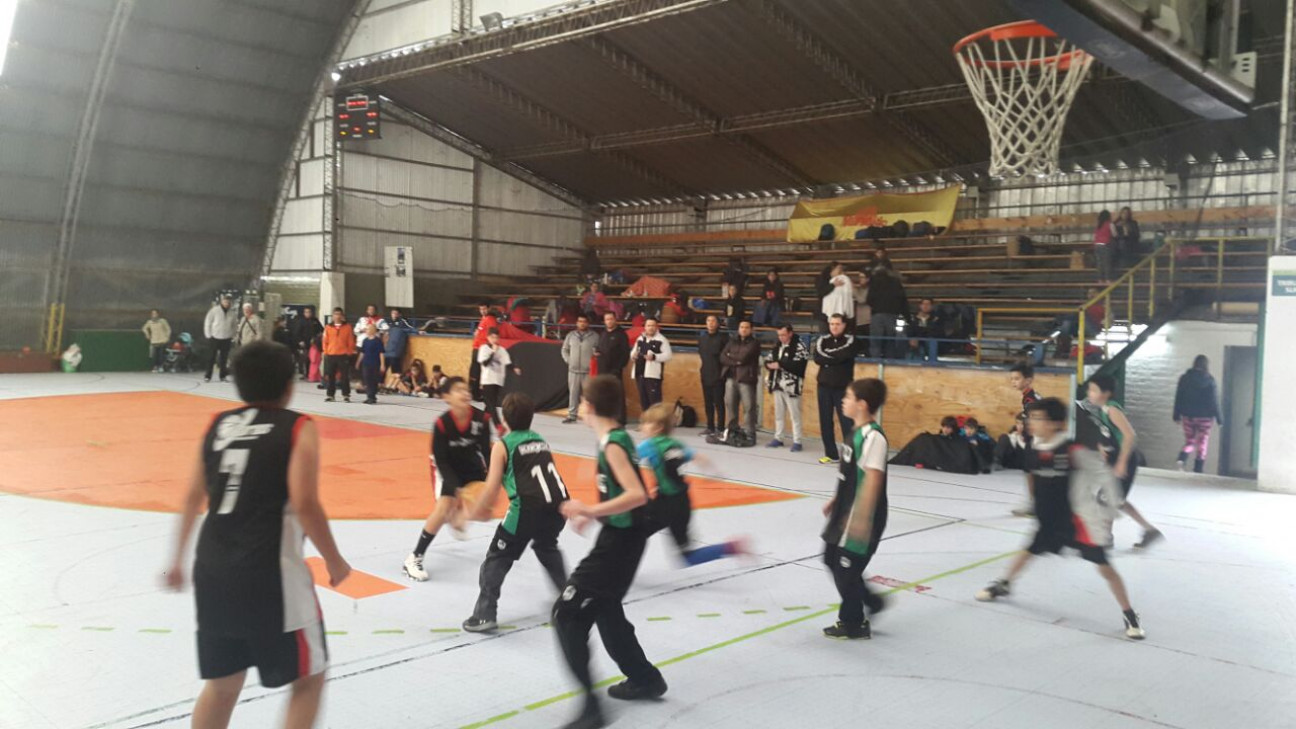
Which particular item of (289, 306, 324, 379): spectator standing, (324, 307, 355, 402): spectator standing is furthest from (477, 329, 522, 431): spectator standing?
(289, 306, 324, 379): spectator standing

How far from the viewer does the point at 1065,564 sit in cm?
798

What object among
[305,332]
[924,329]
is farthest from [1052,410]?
[305,332]

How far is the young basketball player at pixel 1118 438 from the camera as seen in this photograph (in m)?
7.86

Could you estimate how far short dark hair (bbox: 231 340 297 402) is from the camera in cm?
354

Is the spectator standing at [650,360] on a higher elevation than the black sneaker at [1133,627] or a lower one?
higher

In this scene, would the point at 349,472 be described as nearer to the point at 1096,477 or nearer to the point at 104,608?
the point at 104,608

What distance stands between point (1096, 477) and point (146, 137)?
89.7ft

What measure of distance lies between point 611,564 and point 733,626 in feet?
5.87

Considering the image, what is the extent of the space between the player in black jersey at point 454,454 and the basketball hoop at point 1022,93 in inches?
285

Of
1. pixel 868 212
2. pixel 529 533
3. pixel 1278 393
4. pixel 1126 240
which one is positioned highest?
pixel 868 212

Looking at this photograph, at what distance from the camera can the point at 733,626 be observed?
6.15m

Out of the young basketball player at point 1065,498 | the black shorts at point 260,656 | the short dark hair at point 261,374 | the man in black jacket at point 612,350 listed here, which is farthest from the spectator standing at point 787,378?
the black shorts at point 260,656

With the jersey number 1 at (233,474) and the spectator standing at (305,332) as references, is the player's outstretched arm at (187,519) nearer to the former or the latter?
the jersey number 1 at (233,474)

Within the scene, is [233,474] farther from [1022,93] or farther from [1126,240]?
[1126,240]
